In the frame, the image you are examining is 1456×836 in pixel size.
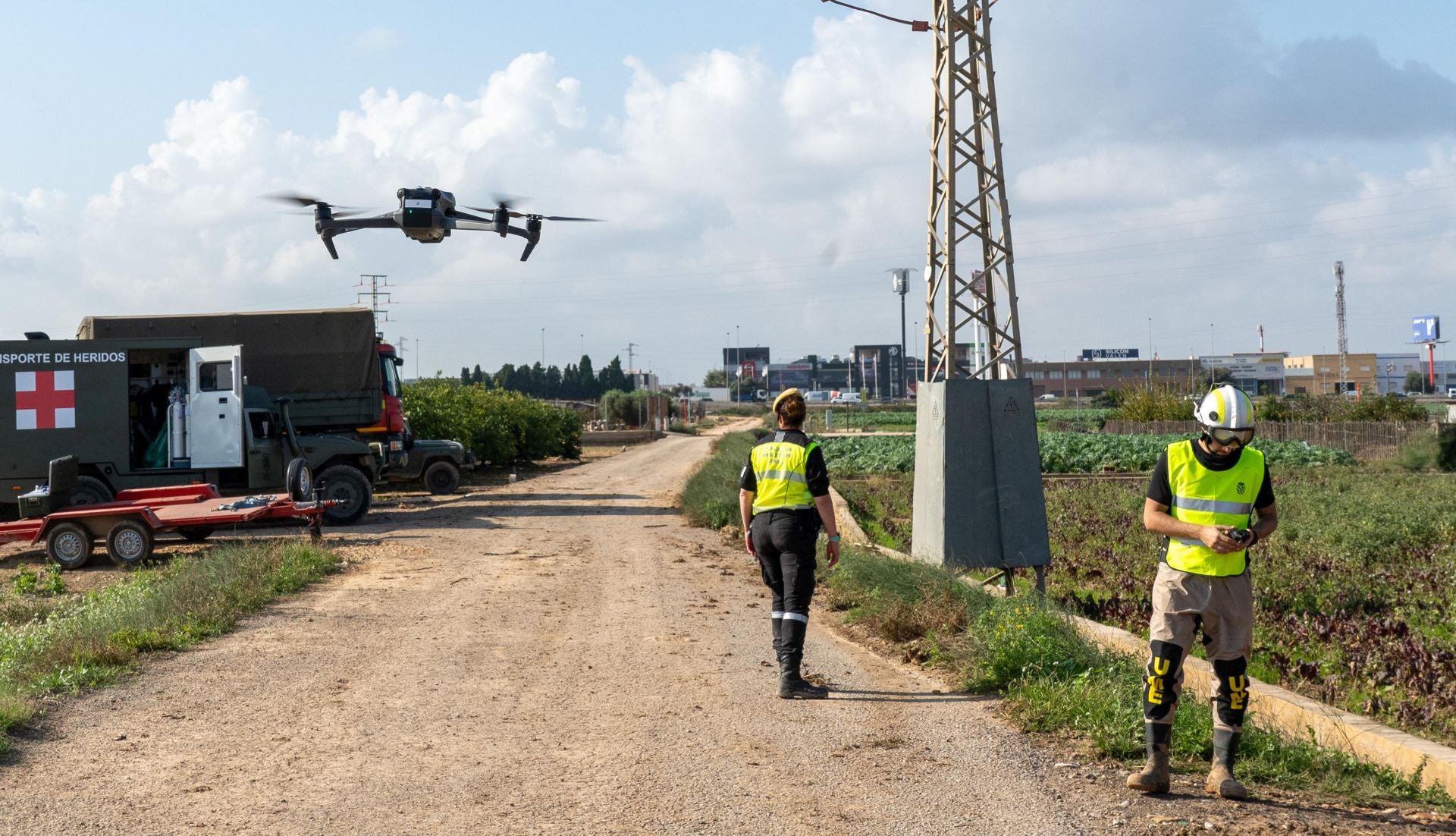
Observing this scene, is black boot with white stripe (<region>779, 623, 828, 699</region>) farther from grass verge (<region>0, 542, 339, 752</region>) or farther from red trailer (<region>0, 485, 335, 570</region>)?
red trailer (<region>0, 485, 335, 570</region>)

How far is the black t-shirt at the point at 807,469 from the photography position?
8297mm

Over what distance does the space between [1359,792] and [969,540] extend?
620 centimetres

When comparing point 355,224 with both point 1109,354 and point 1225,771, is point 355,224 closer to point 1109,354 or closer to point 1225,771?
point 1225,771

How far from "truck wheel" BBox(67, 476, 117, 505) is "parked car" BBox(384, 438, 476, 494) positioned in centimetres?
923

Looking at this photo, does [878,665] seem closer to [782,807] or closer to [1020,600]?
[1020,600]

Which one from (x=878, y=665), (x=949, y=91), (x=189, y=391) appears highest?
(x=949, y=91)

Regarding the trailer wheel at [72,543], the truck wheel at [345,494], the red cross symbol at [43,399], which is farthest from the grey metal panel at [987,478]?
the red cross symbol at [43,399]

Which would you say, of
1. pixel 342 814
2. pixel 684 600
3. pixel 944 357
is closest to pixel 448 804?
pixel 342 814

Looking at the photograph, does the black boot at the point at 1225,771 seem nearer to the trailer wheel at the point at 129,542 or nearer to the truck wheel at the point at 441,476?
the trailer wheel at the point at 129,542

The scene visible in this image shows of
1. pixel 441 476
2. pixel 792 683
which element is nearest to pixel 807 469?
pixel 792 683

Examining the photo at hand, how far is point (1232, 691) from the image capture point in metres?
6.04

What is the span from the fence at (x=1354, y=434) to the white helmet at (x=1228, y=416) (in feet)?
108

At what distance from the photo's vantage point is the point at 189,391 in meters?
19.8

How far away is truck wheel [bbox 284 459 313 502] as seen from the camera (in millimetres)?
18609
